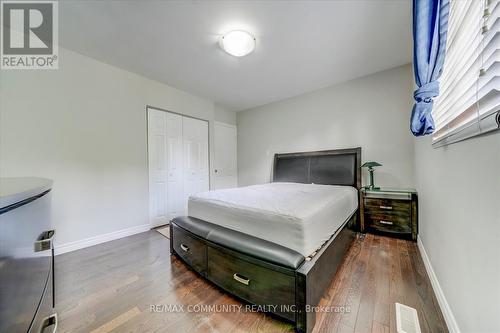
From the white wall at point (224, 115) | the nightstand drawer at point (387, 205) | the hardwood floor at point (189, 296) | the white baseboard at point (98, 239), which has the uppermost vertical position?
the white wall at point (224, 115)

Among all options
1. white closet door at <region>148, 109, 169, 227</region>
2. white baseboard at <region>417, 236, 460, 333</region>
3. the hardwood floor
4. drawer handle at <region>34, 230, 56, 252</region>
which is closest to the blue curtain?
white baseboard at <region>417, 236, 460, 333</region>

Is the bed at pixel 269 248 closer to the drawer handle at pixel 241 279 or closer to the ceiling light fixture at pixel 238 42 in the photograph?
the drawer handle at pixel 241 279

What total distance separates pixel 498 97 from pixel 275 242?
52.6 inches

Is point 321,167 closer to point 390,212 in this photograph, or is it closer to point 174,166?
point 390,212

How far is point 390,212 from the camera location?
8.57 feet

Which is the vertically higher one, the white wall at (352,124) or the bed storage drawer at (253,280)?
the white wall at (352,124)

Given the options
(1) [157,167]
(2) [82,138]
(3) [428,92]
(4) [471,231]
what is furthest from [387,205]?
(2) [82,138]

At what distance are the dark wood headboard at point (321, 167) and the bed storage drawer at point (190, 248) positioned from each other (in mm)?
2455

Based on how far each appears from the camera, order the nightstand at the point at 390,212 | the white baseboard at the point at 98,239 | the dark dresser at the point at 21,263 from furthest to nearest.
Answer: the nightstand at the point at 390,212 < the white baseboard at the point at 98,239 < the dark dresser at the point at 21,263

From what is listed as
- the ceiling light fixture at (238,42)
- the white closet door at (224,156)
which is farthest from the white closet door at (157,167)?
the ceiling light fixture at (238,42)

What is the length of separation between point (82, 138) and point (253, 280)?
113 inches

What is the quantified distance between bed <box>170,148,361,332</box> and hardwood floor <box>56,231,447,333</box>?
0.12 meters

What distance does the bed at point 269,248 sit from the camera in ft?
3.86

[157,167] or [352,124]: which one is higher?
[352,124]
